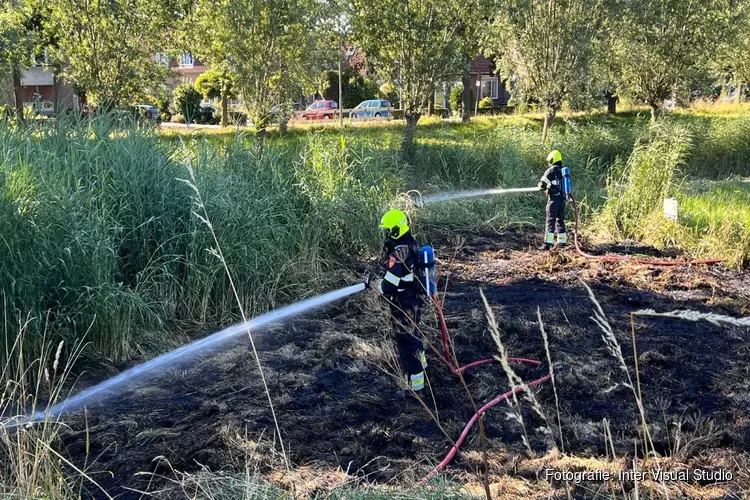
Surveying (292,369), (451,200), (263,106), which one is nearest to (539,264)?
(451,200)

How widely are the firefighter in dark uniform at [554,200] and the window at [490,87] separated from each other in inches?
1527

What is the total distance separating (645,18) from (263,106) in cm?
975

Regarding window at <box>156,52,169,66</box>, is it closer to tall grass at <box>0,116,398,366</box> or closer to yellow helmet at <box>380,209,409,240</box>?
tall grass at <box>0,116,398,366</box>

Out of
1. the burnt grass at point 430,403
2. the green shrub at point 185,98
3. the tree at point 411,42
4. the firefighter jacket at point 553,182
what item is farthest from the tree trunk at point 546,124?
the green shrub at point 185,98

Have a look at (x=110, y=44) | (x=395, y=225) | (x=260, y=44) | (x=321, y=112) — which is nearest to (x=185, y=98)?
(x=321, y=112)

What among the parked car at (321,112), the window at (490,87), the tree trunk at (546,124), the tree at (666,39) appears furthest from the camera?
the window at (490,87)

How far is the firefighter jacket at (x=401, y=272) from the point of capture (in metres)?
4.14

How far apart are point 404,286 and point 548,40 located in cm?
1085

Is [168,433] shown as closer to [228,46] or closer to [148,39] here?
[228,46]

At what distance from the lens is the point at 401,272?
4164 millimetres

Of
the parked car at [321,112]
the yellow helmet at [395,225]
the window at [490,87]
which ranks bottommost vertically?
the yellow helmet at [395,225]

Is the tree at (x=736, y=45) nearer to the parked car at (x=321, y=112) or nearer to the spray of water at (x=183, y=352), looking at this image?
A: the spray of water at (x=183, y=352)

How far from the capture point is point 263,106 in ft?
37.8

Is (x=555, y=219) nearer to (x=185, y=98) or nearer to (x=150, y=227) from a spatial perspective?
(x=150, y=227)
